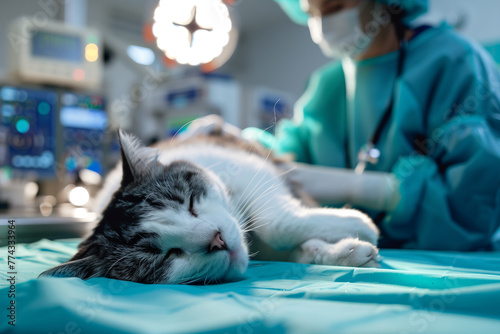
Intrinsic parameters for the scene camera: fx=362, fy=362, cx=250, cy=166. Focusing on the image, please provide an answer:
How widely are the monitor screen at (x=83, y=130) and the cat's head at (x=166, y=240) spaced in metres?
2.07

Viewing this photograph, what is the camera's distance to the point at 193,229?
71cm

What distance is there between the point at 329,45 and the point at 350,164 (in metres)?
0.55

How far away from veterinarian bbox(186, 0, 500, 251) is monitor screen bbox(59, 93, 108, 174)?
1726mm

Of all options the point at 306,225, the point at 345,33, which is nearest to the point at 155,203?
the point at 306,225

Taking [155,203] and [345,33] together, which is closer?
[155,203]

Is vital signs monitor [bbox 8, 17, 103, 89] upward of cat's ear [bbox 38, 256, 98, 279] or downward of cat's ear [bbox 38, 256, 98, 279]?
upward

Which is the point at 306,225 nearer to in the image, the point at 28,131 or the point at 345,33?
the point at 345,33

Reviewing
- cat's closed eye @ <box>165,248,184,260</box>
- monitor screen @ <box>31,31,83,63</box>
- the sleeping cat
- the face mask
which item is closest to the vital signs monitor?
monitor screen @ <box>31,31,83,63</box>

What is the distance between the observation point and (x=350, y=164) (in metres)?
1.69

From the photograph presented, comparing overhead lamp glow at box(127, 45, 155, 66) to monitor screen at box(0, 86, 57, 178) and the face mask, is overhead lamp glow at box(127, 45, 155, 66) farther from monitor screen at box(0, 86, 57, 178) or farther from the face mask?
the face mask

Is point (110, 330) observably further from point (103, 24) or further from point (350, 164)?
point (103, 24)

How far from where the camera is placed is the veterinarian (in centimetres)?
115

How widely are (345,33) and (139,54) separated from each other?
5.99 ft

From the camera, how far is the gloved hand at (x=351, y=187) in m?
1.25
